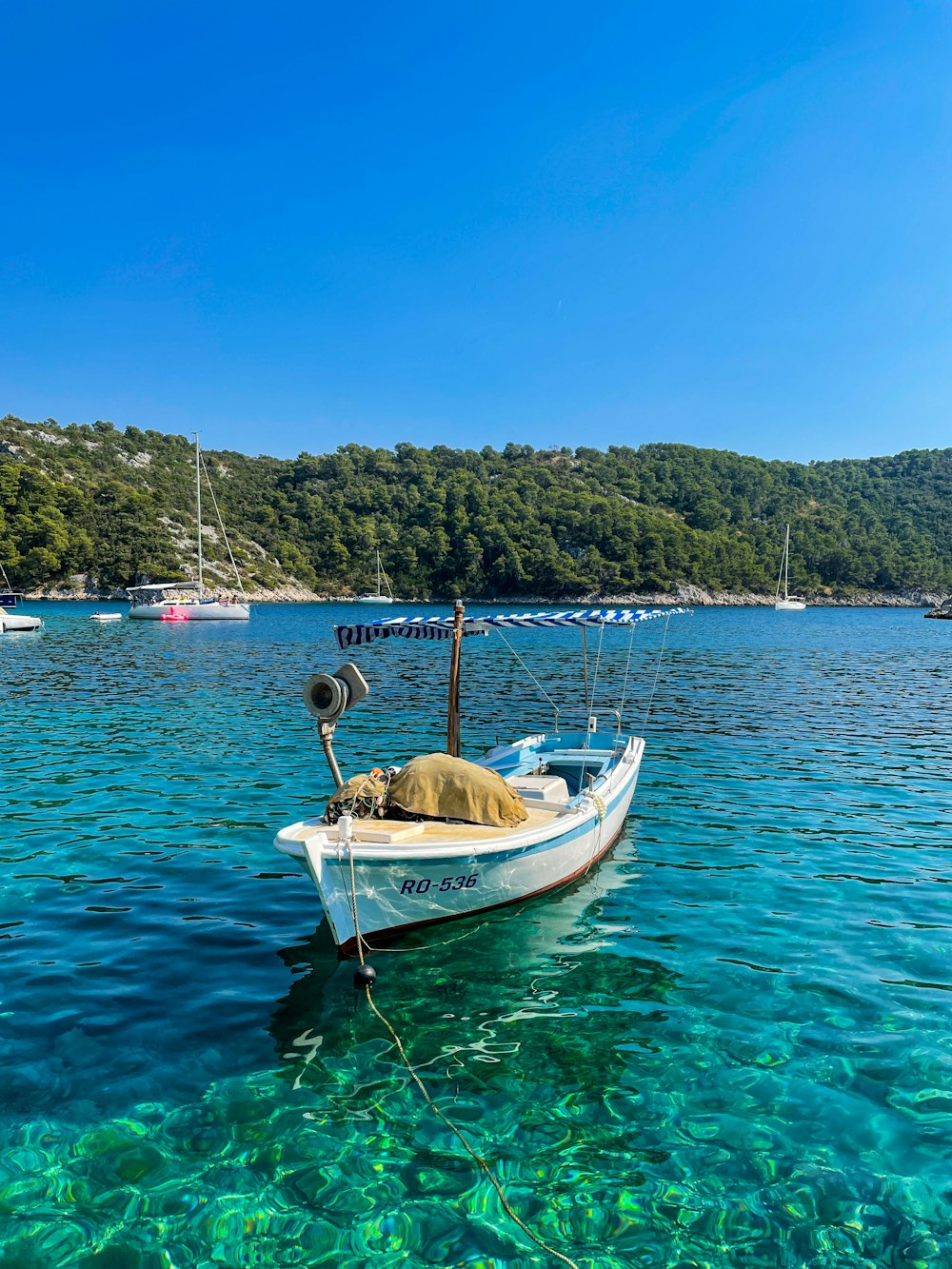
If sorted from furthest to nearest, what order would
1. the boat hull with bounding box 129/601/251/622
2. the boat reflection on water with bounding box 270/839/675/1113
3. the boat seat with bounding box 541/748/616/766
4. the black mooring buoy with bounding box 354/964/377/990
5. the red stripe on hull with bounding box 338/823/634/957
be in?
the boat hull with bounding box 129/601/251/622, the boat seat with bounding box 541/748/616/766, the red stripe on hull with bounding box 338/823/634/957, the black mooring buoy with bounding box 354/964/377/990, the boat reflection on water with bounding box 270/839/675/1113

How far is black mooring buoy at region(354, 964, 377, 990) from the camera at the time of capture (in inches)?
327

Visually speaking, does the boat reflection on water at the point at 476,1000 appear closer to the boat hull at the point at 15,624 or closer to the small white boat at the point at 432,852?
the small white boat at the point at 432,852

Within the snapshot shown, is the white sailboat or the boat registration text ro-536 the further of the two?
the white sailboat

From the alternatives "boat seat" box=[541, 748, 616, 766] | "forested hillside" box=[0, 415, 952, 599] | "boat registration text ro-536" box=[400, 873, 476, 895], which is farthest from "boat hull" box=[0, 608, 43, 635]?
"forested hillside" box=[0, 415, 952, 599]

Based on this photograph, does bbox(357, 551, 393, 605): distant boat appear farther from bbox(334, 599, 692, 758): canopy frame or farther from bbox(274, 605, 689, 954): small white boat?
bbox(274, 605, 689, 954): small white boat

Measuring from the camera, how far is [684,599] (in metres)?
163

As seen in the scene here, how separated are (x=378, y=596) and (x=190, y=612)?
79754 millimetres

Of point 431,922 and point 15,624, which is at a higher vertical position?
point 15,624

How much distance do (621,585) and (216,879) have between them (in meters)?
Result: 158

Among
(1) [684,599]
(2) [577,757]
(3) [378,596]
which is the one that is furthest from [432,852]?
(1) [684,599]

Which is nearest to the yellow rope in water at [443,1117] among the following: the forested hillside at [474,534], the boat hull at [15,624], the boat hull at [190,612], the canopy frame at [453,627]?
the canopy frame at [453,627]

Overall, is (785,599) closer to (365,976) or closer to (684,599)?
(684,599)

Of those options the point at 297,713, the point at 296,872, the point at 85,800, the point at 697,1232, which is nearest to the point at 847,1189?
the point at 697,1232

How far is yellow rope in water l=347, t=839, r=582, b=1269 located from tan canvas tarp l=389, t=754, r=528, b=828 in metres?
1.76
